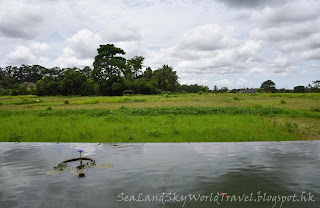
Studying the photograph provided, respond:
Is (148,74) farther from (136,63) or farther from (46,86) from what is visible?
(46,86)

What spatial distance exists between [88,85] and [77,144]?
38.4 meters

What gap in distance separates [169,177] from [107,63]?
129 ft

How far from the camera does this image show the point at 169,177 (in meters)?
3.84

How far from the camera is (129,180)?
3721 mm

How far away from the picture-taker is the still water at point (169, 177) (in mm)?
3117

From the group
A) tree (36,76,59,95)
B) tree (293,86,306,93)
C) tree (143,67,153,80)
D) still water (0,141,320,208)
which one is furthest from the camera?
tree (143,67,153,80)

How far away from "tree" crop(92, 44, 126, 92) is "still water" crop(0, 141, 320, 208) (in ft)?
121

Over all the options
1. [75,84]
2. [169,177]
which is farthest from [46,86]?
[169,177]

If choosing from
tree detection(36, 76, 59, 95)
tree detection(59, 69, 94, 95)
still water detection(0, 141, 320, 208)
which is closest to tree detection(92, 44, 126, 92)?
tree detection(59, 69, 94, 95)

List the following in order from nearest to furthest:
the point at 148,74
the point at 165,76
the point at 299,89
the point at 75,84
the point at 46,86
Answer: the point at 46,86 → the point at 75,84 → the point at 299,89 → the point at 165,76 → the point at 148,74

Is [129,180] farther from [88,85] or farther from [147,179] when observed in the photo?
[88,85]

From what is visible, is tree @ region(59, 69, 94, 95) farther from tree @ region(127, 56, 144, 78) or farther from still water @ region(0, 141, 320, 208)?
still water @ region(0, 141, 320, 208)

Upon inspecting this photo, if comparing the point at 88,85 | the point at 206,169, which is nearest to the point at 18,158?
the point at 206,169

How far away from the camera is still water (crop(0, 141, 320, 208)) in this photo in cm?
312
